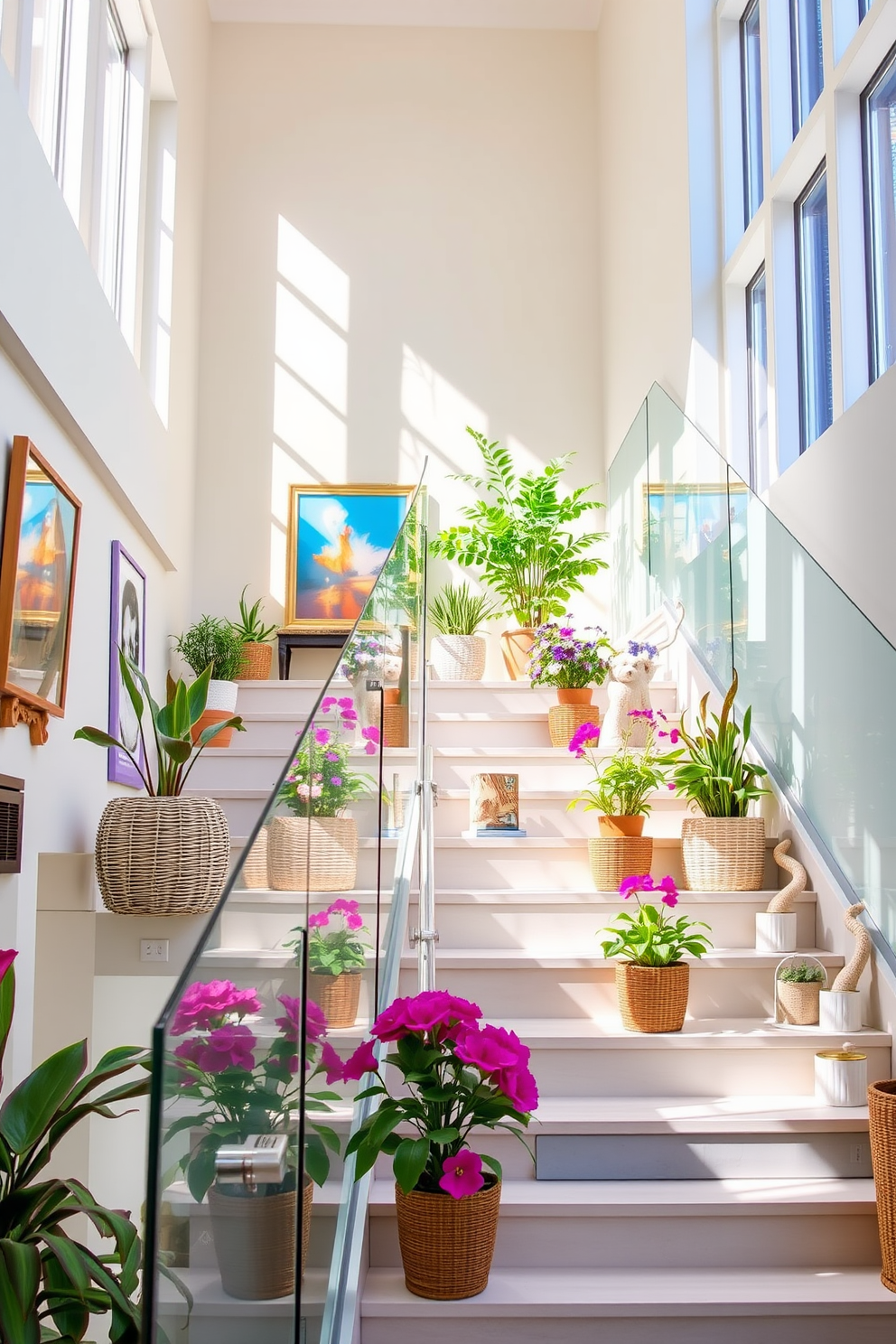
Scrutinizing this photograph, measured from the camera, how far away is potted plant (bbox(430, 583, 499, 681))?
6660mm

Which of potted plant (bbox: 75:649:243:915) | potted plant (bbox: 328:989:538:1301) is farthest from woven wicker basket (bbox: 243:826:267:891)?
potted plant (bbox: 75:649:243:915)

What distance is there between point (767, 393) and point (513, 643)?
7.32 ft

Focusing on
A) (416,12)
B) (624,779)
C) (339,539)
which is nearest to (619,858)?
(624,779)

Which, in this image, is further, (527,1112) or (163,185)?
(163,185)

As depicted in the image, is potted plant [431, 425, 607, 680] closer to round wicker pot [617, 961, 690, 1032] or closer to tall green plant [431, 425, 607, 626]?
tall green plant [431, 425, 607, 626]

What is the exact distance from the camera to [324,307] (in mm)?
7629

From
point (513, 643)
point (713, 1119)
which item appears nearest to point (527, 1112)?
point (713, 1119)

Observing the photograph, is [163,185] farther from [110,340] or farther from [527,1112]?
[527,1112]

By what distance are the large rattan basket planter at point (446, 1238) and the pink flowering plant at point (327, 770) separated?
0.80 meters

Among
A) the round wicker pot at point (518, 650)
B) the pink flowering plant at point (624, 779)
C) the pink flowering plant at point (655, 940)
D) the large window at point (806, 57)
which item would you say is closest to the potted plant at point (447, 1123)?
the pink flowering plant at point (655, 940)

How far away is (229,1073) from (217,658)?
5.47 m

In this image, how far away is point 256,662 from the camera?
6.92m

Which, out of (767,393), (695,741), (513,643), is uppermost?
(767,393)

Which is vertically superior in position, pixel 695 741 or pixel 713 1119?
pixel 695 741
